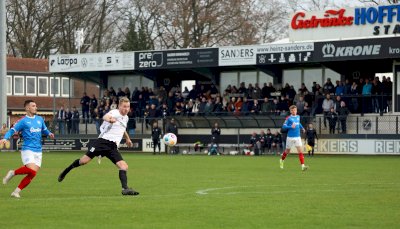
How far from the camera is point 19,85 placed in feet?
264

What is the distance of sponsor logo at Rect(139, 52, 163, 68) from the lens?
5319cm

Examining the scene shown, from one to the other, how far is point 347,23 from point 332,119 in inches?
278

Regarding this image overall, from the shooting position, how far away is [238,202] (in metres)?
16.0

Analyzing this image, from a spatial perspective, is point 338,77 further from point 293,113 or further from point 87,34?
point 87,34

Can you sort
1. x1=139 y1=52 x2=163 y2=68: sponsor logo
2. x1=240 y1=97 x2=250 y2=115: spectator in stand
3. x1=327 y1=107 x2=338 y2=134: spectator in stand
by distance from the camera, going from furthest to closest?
1. x1=139 y1=52 x2=163 y2=68: sponsor logo
2. x1=240 y1=97 x2=250 y2=115: spectator in stand
3. x1=327 y1=107 x2=338 y2=134: spectator in stand

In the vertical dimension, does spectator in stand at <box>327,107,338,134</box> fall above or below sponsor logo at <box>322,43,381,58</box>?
below

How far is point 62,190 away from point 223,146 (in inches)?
1158

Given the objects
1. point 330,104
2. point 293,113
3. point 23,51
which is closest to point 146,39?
point 23,51

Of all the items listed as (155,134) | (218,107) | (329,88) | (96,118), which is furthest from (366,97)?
(96,118)

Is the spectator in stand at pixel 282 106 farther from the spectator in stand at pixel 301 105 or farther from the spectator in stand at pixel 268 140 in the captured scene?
the spectator in stand at pixel 268 140

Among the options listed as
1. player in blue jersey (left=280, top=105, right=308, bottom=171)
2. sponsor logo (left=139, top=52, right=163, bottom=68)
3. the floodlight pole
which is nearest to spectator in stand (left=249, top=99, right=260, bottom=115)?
sponsor logo (left=139, top=52, right=163, bottom=68)

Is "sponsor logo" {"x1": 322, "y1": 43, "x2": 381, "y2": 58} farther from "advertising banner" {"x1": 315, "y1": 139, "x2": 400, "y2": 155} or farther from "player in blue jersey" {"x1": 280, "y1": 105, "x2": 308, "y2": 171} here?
"player in blue jersey" {"x1": 280, "y1": 105, "x2": 308, "y2": 171}

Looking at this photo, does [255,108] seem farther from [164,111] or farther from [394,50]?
[394,50]

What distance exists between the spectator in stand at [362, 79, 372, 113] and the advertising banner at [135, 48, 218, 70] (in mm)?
9954
